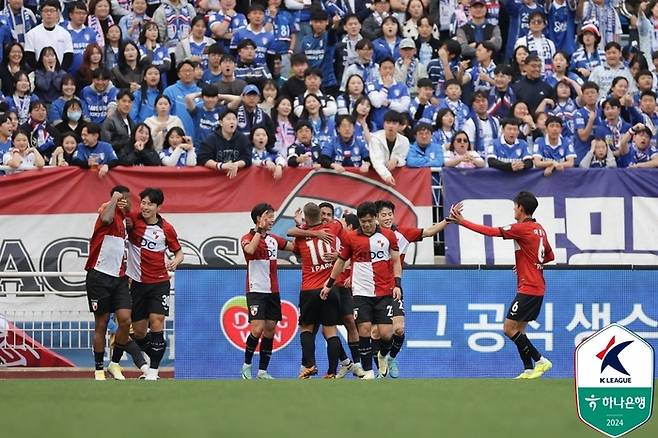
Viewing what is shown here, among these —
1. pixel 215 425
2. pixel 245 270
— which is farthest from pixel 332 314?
pixel 215 425

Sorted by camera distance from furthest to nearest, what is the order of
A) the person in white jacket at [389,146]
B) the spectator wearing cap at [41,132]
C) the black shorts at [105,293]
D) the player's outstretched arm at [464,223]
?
1. the spectator wearing cap at [41,132]
2. the person in white jacket at [389,146]
3. the black shorts at [105,293]
4. the player's outstretched arm at [464,223]

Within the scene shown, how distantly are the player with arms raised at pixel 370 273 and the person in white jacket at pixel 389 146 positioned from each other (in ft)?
11.1

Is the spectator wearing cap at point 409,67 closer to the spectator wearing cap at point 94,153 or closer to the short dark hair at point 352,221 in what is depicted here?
the spectator wearing cap at point 94,153

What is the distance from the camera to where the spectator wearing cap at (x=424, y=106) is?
23.0m

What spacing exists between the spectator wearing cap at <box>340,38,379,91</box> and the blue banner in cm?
428

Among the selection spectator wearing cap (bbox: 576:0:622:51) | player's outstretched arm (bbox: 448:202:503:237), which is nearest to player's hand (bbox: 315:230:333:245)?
player's outstretched arm (bbox: 448:202:503:237)

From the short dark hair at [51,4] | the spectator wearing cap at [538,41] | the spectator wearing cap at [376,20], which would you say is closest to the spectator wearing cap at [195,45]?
the short dark hair at [51,4]

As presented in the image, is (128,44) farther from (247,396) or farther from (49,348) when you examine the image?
(247,396)

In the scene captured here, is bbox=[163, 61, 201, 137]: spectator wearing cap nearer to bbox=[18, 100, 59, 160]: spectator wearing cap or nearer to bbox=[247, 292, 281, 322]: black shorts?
bbox=[18, 100, 59, 160]: spectator wearing cap

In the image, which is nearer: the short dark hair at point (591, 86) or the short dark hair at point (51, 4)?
the short dark hair at point (51, 4)

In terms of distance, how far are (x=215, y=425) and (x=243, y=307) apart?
918cm

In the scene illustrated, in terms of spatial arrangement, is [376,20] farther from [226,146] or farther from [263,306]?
[263,306]

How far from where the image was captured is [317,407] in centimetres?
1243

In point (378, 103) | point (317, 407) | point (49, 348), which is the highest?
point (378, 103)
